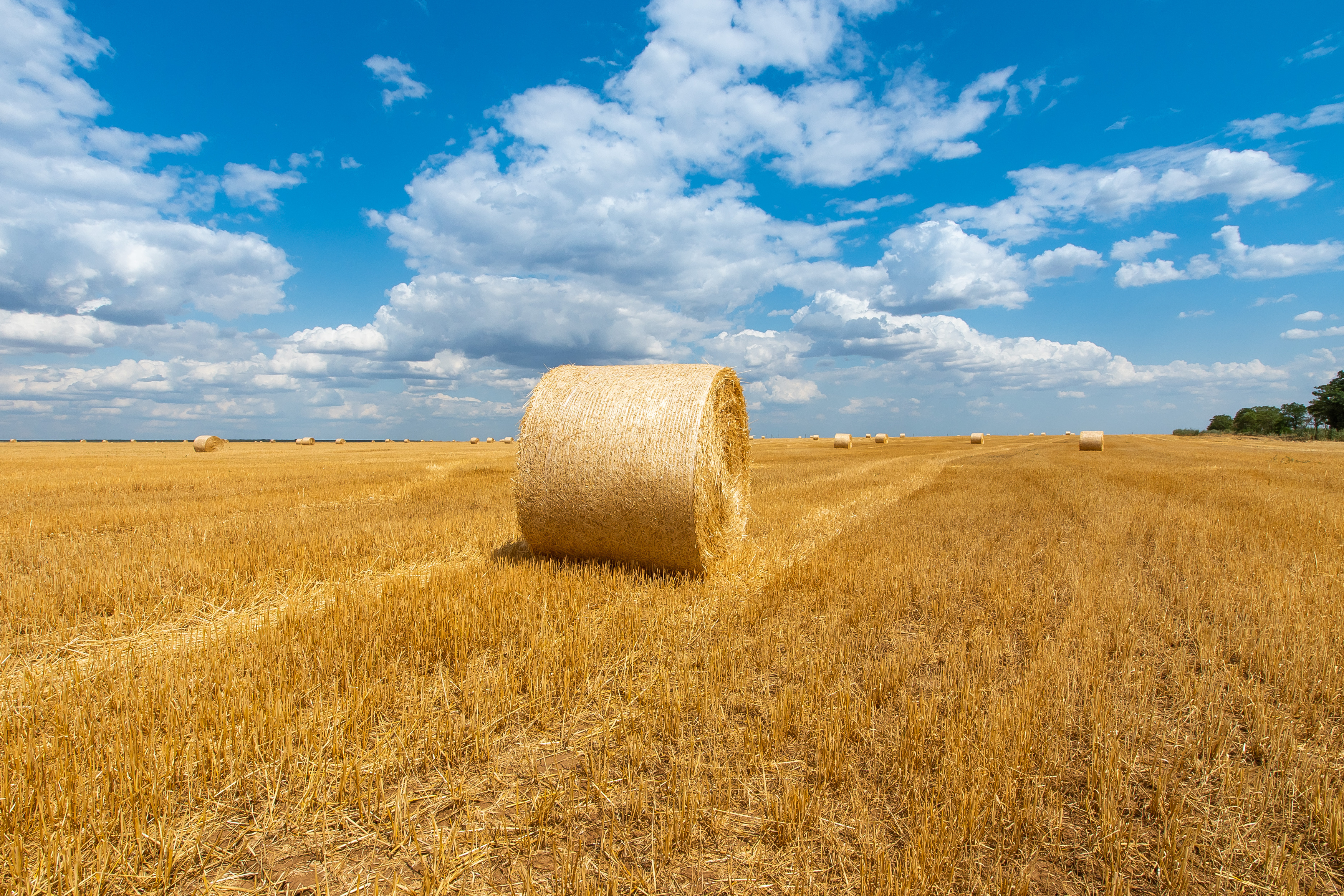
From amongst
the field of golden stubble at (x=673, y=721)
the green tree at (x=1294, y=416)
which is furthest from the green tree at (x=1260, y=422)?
the field of golden stubble at (x=673, y=721)

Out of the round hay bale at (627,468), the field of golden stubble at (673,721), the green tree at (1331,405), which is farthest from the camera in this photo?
the green tree at (1331,405)

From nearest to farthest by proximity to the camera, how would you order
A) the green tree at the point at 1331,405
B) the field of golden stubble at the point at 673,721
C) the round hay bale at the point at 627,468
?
the field of golden stubble at the point at 673,721 < the round hay bale at the point at 627,468 < the green tree at the point at 1331,405

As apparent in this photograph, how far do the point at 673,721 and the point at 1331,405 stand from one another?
8544 cm

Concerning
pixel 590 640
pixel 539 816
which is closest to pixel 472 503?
pixel 590 640

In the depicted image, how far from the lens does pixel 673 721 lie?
3498 millimetres

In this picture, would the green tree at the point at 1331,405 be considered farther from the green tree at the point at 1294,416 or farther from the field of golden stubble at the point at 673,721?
the field of golden stubble at the point at 673,721

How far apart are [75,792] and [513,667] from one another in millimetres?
2086

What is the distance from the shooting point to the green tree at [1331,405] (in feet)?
197

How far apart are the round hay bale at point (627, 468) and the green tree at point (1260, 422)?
81825 mm

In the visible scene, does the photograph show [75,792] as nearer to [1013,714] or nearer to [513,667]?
[513,667]

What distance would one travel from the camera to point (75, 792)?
2686mm

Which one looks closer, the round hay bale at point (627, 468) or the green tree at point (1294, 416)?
the round hay bale at point (627, 468)

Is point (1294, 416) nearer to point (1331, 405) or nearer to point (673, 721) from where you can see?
point (1331, 405)

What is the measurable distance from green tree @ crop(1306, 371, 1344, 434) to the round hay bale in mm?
79248
